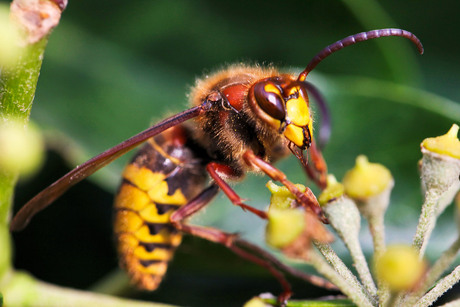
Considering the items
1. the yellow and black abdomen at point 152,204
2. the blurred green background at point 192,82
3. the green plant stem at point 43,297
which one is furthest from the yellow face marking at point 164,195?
the green plant stem at point 43,297

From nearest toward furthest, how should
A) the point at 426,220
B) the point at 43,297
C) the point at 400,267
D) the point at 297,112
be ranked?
the point at 400,267 → the point at 426,220 → the point at 43,297 → the point at 297,112

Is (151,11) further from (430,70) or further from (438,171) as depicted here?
(438,171)

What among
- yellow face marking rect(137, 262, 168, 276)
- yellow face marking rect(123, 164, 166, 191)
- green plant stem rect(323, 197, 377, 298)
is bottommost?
yellow face marking rect(137, 262, 168, 276)

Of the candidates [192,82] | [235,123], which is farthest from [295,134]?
[192,82]

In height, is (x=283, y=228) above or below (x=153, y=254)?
above

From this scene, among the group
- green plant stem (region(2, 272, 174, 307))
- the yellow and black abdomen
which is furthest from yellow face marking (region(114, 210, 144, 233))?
green plant stem (region(2, 272, 174, 307))

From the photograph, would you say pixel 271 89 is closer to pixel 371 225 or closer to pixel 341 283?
pixel 371 225

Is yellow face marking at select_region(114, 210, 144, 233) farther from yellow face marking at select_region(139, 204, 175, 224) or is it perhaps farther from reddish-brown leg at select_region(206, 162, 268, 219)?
reddish-brown leg at select_region(206, 162, 268, 219)
